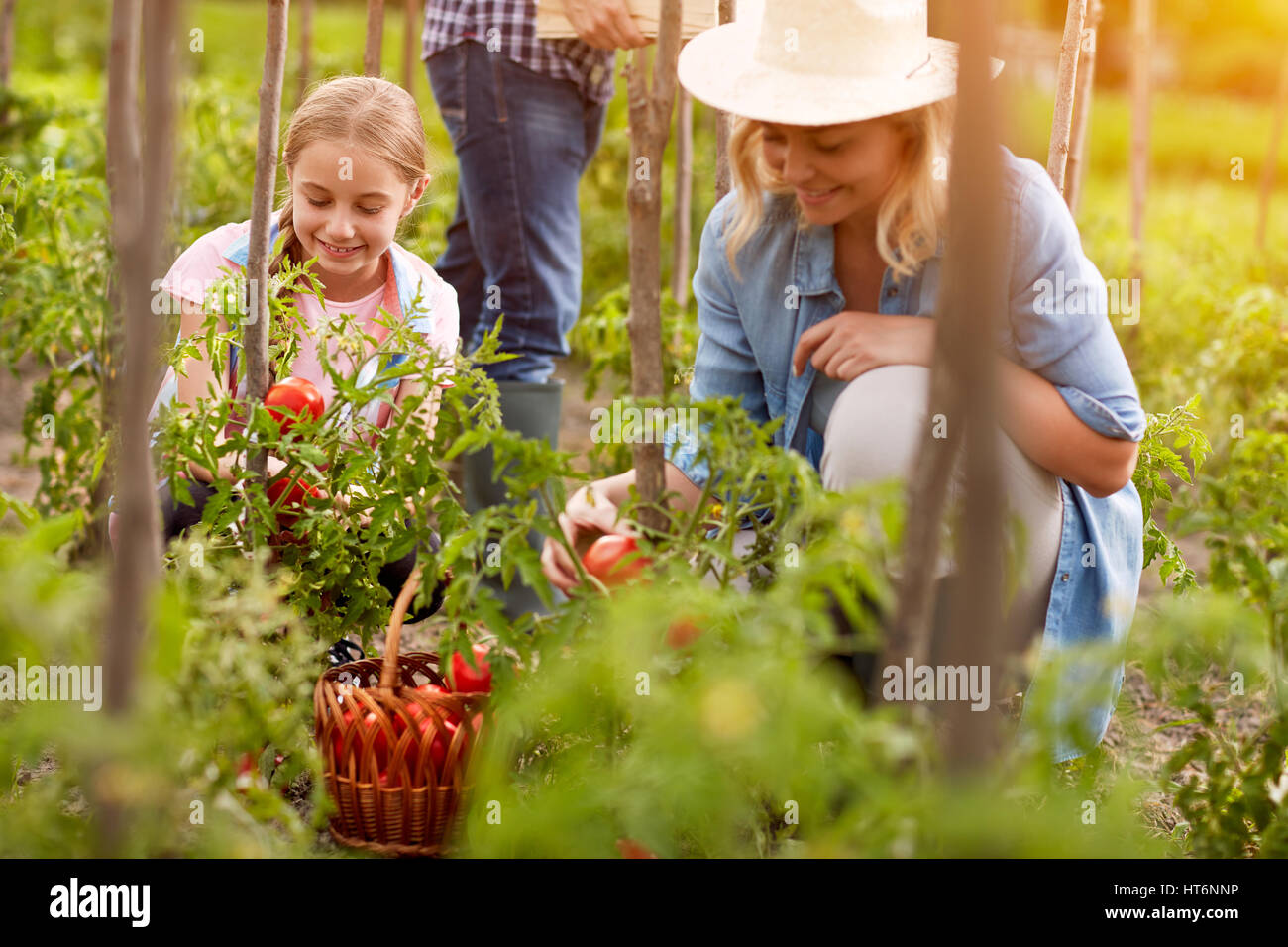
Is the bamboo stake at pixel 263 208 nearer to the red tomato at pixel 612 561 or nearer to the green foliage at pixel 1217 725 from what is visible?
the red tomato at pixel 612 561

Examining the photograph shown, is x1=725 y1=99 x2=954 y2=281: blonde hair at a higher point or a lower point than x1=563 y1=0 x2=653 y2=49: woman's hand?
lower

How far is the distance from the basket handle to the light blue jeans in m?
1.03

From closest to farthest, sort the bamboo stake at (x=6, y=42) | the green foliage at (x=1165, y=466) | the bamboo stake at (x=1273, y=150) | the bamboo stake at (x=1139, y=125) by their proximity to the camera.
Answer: the green foliage at (x=1165, y=466), the bamboo stake at (x=6, y=42), the bamboo stake at (x=1139, y=125), the bamboo stake at (x=1273, y=150)

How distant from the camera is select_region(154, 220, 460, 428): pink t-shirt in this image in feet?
6.12

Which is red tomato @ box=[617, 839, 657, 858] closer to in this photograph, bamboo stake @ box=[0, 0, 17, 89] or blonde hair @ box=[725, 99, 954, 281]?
blonde hair @ box=[725, 99, 954, 281]

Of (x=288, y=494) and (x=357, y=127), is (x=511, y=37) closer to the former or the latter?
(x=357, y=127)

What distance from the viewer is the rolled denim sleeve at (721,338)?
5.82 ft

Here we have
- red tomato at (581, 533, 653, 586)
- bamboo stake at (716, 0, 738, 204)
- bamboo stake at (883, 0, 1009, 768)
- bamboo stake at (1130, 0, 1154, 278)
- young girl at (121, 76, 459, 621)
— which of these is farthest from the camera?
bamboo stake at (1130, 0, 1154, 278)

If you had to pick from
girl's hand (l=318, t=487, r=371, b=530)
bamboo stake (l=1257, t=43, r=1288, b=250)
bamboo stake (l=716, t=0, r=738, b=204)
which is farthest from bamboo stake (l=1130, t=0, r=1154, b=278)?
girl's hand (l=318, t=487, r=371, b=530)

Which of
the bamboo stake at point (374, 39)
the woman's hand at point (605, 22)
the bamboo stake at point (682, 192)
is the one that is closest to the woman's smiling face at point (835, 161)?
the woman's hand at point (605, 22)
